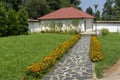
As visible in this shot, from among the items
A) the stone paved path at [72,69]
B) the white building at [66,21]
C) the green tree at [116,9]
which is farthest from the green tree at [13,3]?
the stone paved path at [72,69]

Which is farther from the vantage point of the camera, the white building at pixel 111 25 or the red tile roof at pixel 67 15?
the white building at pixel 111 25

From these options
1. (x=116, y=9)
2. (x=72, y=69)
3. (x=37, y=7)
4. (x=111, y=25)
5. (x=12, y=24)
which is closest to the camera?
(x=72, y=69)

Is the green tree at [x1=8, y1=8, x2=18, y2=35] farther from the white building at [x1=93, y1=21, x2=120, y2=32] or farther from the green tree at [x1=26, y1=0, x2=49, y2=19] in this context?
the green tree at [x1=26, y1=0, x2=49, y2=19]

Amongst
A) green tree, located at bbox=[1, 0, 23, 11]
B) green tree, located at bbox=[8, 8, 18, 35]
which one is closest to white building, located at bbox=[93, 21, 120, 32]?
green tree, located at bbox=[1, 0, 23, 11]

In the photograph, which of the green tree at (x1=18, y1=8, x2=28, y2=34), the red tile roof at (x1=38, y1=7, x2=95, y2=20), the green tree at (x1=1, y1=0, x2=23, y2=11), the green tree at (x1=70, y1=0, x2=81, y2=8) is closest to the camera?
the green tree at (x1=18, y1=8, x2=28, y2=34)

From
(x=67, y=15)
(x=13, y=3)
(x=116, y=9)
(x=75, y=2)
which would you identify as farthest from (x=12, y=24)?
(x=116, y=9)

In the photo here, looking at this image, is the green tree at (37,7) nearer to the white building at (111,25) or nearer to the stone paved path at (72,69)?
the white building at (111,25)

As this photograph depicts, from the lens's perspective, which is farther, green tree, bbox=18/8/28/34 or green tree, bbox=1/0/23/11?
green tree, bbox=1/0/23/11

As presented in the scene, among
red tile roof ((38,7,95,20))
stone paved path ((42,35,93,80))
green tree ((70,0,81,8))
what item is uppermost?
green tree ((70,0,81,8))

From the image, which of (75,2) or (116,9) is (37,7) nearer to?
(75,2)

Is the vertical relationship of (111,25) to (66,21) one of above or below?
below

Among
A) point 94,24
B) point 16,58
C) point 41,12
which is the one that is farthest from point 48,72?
point 41,12

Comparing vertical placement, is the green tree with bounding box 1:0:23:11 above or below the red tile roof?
above

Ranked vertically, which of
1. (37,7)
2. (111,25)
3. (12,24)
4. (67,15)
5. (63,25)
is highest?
(37,7)
